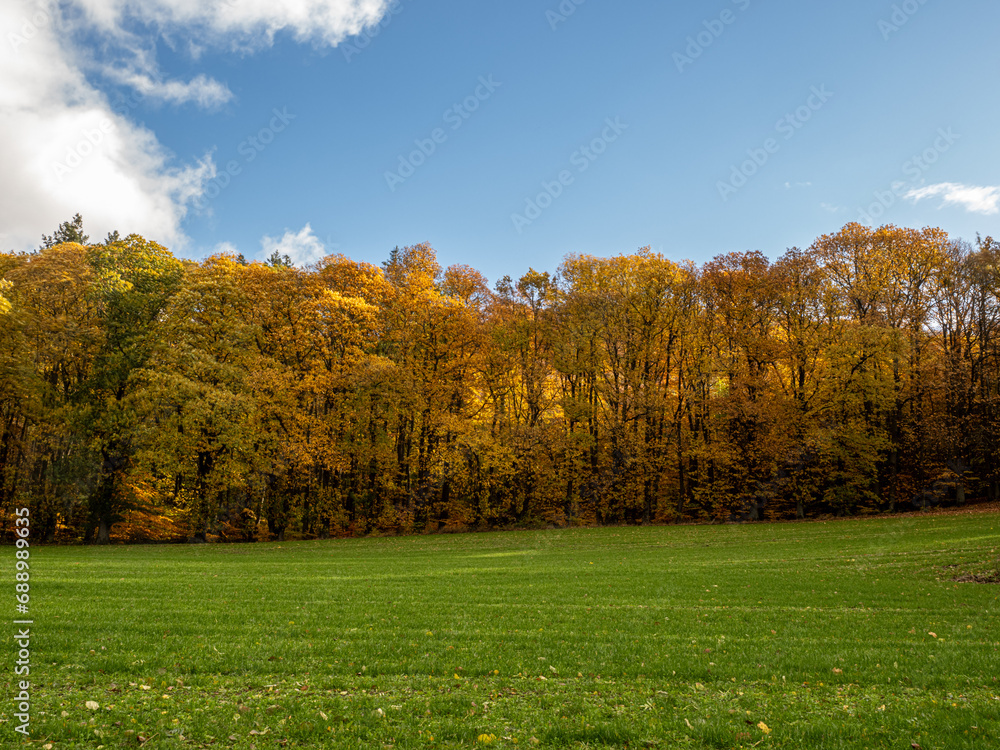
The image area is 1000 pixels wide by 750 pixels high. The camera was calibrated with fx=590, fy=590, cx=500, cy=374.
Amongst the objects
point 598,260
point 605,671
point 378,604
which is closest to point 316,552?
point 378,604

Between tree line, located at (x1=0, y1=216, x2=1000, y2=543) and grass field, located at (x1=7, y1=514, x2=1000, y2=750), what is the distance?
59.5 feet

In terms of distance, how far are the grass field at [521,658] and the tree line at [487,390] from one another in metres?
18.1

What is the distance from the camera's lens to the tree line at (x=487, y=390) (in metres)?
33.6

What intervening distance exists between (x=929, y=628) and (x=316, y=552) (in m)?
24.7

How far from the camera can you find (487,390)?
43062 millimetres

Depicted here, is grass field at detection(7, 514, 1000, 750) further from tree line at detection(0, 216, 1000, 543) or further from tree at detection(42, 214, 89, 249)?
tree at detection(42, 214, 89, 249)

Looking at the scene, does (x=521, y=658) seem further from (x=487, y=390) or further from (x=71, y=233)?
(x=71, y=233)

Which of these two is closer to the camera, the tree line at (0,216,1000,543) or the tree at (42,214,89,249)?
the tree line at (0,216,1000,543)

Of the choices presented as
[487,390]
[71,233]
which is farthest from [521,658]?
[71,233]

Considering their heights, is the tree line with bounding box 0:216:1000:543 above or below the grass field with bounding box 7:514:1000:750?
above

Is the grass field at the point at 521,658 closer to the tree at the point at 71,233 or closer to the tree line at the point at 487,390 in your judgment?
the tree line at the point at 487,390

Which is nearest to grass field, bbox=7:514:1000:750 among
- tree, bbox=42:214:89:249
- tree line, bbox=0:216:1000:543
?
tree line, bbox=0:216:1000:543

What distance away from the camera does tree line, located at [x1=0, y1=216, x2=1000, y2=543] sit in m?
33.6

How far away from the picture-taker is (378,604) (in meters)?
13.4
